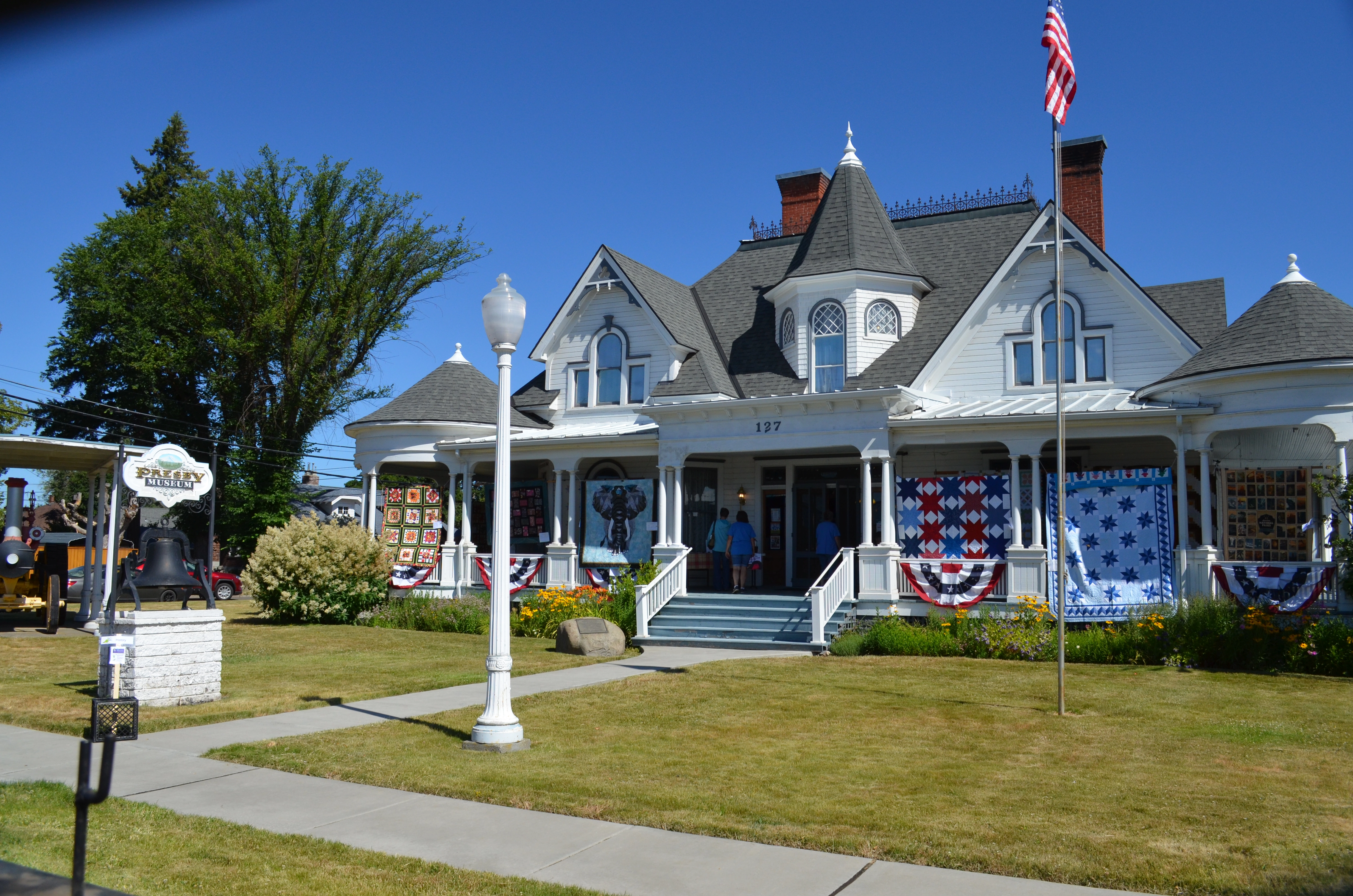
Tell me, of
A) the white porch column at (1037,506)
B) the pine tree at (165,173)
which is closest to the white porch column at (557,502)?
the white porch column at (1037,506)

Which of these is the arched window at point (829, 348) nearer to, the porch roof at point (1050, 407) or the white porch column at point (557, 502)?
the porch roof at point (1050, 407)

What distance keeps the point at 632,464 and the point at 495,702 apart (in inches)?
639

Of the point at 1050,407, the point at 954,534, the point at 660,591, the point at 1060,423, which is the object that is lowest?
the point at 660,591

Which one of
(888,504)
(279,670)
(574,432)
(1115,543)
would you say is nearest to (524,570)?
(574,432)

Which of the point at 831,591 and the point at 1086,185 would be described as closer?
the point at 831,591

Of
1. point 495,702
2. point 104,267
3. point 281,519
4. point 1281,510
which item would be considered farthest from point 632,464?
point 104,267

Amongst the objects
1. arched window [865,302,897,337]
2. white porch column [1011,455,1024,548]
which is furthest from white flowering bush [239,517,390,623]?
white porch column [1011,455,1024,548]

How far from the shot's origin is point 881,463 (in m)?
20.2

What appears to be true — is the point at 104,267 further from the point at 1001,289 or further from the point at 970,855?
the point at 970,855

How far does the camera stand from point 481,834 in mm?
6406

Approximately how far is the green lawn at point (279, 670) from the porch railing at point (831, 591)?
4.19 m

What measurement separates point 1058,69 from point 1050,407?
28.3 feet

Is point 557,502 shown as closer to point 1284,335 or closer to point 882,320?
point 882,320

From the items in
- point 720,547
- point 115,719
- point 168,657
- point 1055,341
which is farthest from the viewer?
point 720,547
